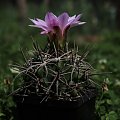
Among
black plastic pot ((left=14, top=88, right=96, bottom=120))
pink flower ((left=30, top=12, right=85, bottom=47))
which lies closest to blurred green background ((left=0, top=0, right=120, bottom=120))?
black plastic pot ((left=14, top=88, right=96, bottom=120))

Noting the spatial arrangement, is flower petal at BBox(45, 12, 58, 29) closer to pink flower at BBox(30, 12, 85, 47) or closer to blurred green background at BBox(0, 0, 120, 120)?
pink flower at BBox(30, 12, 85, 47)

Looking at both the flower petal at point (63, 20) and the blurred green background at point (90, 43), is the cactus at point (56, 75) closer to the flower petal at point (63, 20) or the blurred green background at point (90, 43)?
the flower petal at point (63, 20)

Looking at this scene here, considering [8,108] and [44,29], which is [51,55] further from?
[8,108]

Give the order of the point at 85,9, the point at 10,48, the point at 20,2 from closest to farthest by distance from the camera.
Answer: the point at 10,48
the point at 85,9
the point at 20,2

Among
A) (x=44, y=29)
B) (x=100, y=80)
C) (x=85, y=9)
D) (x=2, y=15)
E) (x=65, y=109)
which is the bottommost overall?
(x=65, y=109)

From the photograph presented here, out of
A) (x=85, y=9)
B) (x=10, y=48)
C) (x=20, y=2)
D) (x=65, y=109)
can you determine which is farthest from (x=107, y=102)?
(x=20, y=2)

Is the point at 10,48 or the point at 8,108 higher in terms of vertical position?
the point at 10,48

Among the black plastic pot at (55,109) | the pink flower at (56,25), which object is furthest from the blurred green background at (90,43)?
the pink flower at (56,25)

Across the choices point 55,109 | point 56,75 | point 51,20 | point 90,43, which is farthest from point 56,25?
point 90,43
